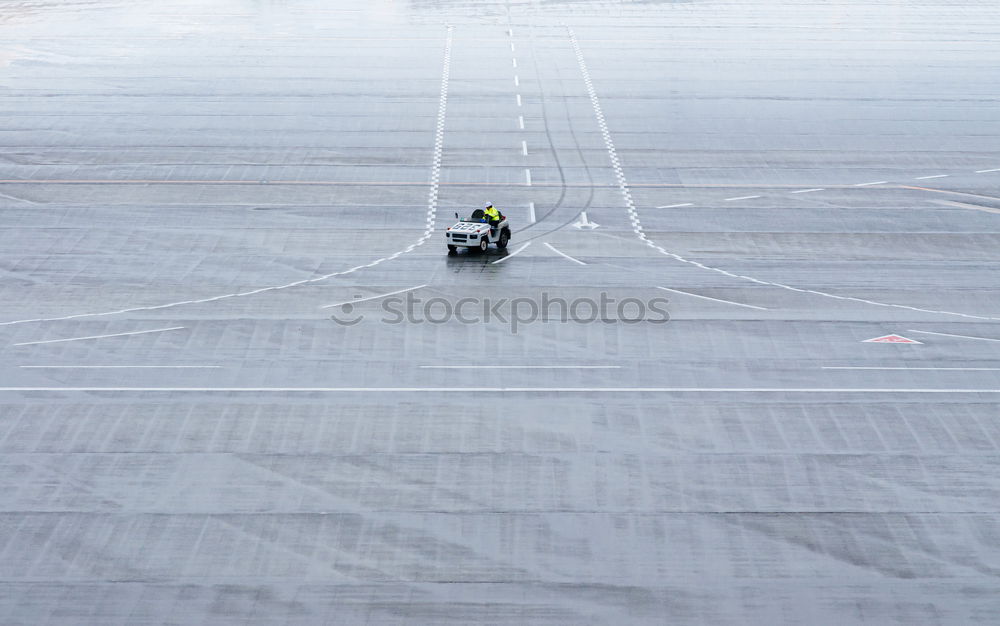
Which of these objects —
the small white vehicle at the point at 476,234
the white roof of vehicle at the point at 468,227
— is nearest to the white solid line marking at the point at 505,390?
the small white vehicle at the point at 476,234

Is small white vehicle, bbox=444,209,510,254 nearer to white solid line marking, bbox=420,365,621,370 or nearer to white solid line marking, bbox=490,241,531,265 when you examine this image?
white solid line marking, bbox=490,241,531,265

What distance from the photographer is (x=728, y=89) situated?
Result: 7888 cm

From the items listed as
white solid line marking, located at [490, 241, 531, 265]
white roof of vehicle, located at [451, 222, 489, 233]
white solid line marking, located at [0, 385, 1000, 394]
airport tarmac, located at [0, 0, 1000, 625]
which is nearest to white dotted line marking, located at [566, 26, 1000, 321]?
airport tarmac, located at [0, 0, 1000, 625]

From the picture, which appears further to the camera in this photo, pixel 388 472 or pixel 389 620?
pixel 388 472

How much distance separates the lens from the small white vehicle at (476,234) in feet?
167

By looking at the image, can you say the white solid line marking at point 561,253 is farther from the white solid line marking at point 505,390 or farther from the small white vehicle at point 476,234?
the white solid line marking at point 505,390

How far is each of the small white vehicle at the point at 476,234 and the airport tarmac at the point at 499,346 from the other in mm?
875

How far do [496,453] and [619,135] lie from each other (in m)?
37.9

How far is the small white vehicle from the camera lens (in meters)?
50.9

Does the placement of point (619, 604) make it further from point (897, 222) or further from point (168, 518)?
point (897, 222)

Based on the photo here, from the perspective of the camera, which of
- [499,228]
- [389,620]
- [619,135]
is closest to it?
[389,620]

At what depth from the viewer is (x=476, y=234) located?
167ft

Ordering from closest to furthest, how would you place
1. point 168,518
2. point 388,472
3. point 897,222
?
point 168,518 → point 388,472 → point 897,222

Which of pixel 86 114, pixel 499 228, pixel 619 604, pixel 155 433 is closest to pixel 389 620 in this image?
pixel 619 604
